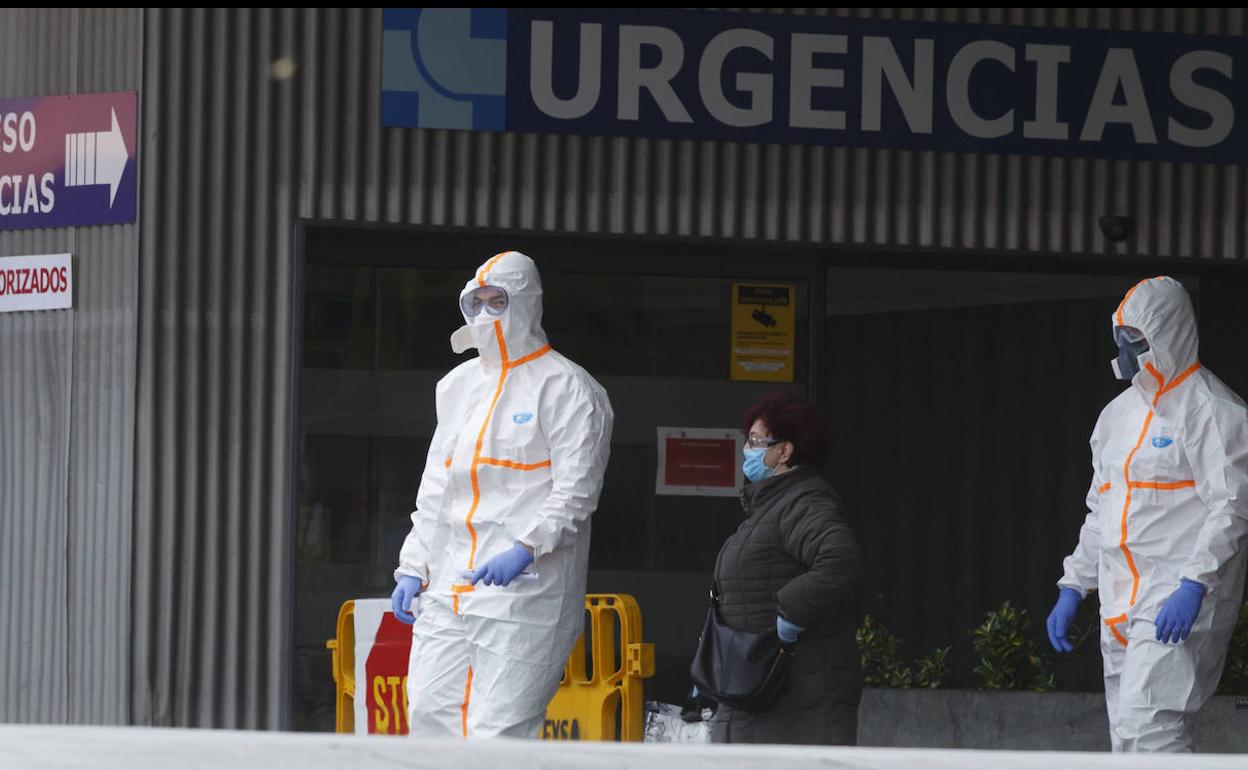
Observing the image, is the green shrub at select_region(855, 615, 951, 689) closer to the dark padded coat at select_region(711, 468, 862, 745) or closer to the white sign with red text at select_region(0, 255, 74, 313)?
the dark padded coat at select_region(711, 468, 862, 745)

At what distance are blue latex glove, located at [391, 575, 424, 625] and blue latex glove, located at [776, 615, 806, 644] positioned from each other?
3.65 feet

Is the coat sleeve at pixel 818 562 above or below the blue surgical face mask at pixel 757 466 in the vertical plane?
below

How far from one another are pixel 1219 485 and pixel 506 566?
7.39 feet

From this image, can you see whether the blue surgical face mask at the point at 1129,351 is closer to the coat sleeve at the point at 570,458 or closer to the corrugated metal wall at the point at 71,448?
the coat sleeve at the point at 570,458

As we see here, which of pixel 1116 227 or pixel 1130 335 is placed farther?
pixel 1116 227

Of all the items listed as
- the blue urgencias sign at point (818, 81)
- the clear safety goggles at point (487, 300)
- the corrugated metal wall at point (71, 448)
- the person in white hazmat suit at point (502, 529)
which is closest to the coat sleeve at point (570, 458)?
the person in white hazmat suit at point (502, 529)

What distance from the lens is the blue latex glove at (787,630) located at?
5.68 meters

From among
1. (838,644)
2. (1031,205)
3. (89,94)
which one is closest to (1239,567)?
(838,644)

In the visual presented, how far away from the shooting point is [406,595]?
233 inches

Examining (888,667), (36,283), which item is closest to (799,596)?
(888,667)

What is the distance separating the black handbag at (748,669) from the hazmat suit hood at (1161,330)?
1570 mm

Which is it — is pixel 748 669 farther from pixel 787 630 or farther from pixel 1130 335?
pixel 1130 335

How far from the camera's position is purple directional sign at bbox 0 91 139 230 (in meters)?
7.84

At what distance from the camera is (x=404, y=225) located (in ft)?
26.2
